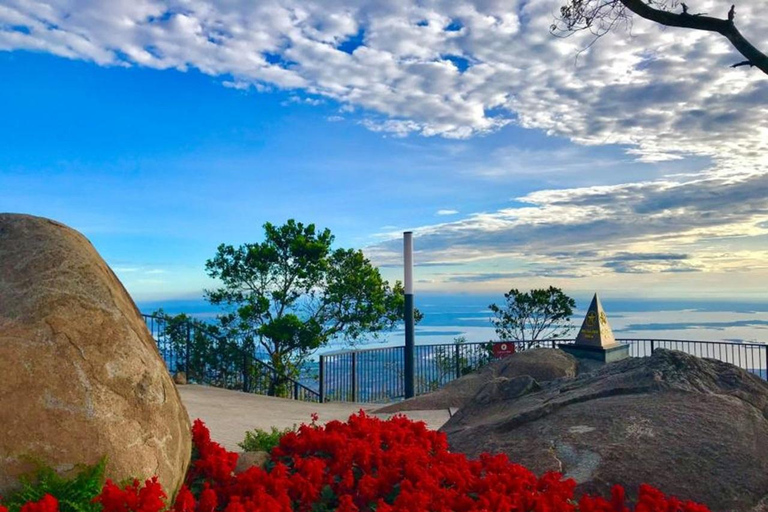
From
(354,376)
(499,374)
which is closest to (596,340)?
(499,374)

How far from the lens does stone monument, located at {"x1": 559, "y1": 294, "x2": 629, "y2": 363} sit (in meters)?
16.4

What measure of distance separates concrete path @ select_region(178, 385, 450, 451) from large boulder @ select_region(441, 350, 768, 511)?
13.5 feet

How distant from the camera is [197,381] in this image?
18.8 meters

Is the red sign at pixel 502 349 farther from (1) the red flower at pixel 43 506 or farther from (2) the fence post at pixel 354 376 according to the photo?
(1) the red flower at pixel 43 506

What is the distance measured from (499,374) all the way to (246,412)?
613 centimetres

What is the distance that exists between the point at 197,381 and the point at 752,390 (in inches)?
597

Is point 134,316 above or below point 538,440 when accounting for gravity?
above

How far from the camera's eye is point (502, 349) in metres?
20.5

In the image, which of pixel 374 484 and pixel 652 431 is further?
pixel 652 431

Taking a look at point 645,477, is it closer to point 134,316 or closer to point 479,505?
point 479,505

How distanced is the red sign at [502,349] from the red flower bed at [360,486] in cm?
1475

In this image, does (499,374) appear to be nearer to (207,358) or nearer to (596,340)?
(596,340)

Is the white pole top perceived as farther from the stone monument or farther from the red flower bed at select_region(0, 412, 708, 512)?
the red flower bed at select_region(0, 412, 708, 512)

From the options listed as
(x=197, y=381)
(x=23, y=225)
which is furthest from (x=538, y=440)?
(x=197, y=381)
